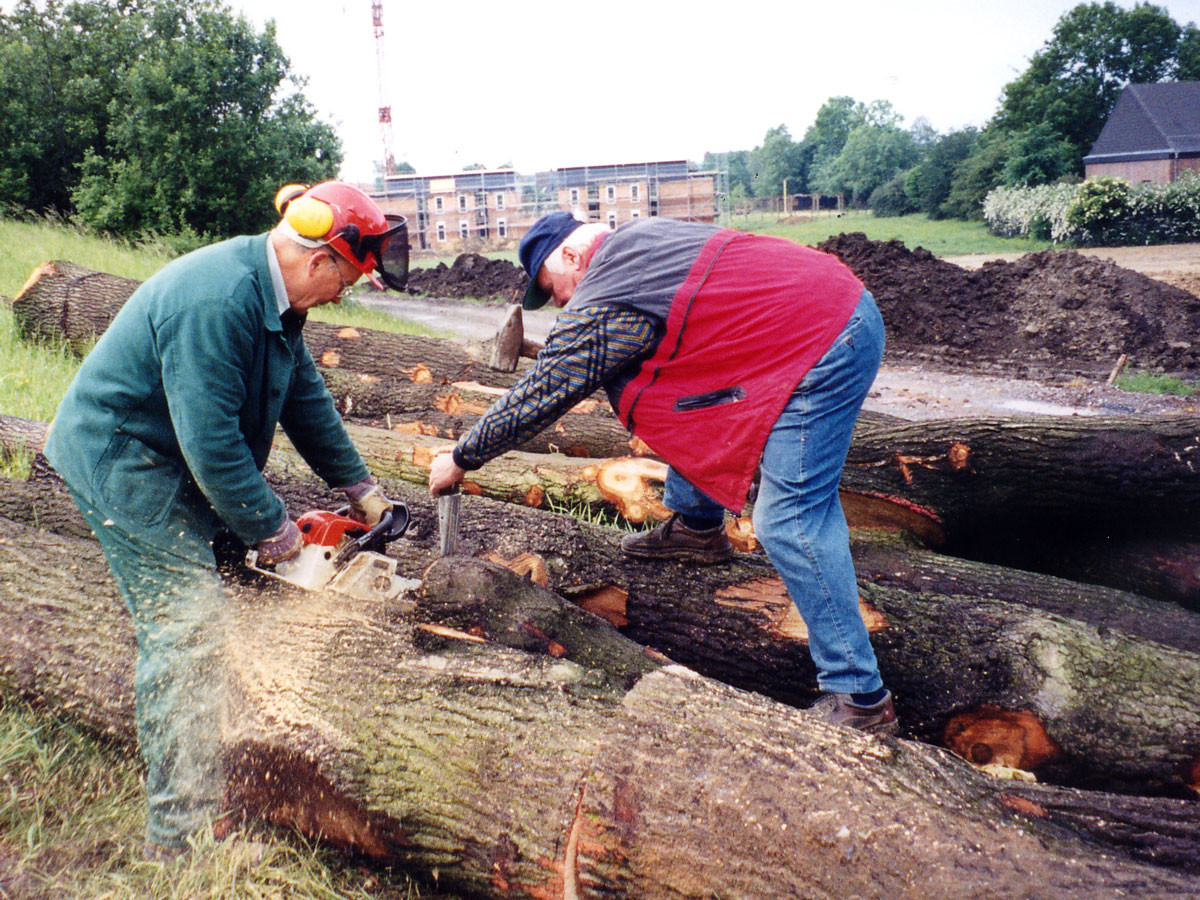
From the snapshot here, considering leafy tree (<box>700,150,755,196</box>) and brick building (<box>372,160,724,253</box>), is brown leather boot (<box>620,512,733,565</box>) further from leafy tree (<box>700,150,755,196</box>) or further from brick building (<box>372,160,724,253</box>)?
leafy tree (<box>700,150,755,196</box>)

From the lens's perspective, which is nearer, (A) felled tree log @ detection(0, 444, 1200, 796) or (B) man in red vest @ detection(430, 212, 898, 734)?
(B) man in red vest @ detection(430, 212, 898, 734)

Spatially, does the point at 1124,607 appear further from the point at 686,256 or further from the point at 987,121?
the point at 987,121

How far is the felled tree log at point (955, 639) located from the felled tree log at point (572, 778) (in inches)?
16.5

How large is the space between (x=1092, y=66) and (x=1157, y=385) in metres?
37.9

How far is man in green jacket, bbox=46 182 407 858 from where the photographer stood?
7.48 ft

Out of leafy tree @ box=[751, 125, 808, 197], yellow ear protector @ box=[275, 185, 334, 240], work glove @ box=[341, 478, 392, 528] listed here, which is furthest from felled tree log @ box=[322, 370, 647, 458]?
leafy tree @ box=[751, 125, 808, 197]

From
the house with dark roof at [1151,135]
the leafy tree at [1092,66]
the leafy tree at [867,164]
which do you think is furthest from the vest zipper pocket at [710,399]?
the leafy tree at [867,164]

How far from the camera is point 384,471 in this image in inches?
182

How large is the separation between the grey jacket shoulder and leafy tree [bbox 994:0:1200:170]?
39598mm

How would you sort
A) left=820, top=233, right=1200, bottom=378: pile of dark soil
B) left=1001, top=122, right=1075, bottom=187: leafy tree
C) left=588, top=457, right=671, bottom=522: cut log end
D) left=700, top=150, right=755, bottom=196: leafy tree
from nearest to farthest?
left=588, top=457, right=671, bottom=522: cut log end → left=820, top=233, right=1200, bottom=378: pile of dark soil → left=1001, top=122, right=1075, bottom=187: leafy tree → left=700, top=150, right=755, bottom=196: leafy tree

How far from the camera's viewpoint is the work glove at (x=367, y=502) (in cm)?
300

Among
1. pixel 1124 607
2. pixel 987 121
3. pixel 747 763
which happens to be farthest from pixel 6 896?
pixel 987 121

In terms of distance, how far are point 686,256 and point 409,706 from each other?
1.51 m

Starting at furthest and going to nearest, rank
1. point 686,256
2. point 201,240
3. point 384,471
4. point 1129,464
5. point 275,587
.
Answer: point 201,240, point 384,471, point 1129,464, point 275,587, point 686,256
